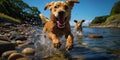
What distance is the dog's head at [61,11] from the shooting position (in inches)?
272

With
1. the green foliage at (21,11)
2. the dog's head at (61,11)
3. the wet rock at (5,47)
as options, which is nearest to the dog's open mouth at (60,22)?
the dog's head at (61,11)

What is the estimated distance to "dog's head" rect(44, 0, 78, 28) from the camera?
691 centimetres

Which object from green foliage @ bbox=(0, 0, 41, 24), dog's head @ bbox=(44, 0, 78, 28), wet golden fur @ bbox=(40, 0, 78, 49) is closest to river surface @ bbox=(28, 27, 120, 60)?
wet golden fur @ bbox=(40, 0, 78, 49)

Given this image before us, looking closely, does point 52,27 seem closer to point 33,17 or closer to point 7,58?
point 7,58

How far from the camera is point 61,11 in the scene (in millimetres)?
6809

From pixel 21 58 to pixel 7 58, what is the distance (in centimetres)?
53

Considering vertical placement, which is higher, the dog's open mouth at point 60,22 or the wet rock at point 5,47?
the dog's open mouth at point 60,22

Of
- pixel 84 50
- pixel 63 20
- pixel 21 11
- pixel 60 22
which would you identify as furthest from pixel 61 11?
pixel 21 11

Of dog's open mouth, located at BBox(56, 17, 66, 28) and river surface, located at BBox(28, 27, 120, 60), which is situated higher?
dog's open mouth, located at BBox(56, 17, 66, 28)

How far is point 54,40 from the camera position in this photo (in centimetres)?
674

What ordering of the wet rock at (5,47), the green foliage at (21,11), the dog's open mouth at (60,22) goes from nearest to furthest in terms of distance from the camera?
the dog's open mouth at (60,22) → the wet rock at (5,47) → the green foliage at (21,11)

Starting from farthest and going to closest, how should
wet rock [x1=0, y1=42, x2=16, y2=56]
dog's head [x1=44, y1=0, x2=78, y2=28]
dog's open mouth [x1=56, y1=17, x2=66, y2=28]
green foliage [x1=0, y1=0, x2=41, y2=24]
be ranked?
green foliage [x1=0, y1=0, x2=41, y2=24]
wet rock [x1=0, y1=42, x2=16, y2=56]
dog's open mouth [x1=56, y1=17, x2=66, y2=28]
dog's head [x1=44, y1=0, x2=78, y2=28]

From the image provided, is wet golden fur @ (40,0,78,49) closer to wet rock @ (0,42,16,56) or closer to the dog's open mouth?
the dog's open mouth

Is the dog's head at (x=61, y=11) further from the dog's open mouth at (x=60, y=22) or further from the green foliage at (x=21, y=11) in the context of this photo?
the green foliage at (x=21, y=11)
